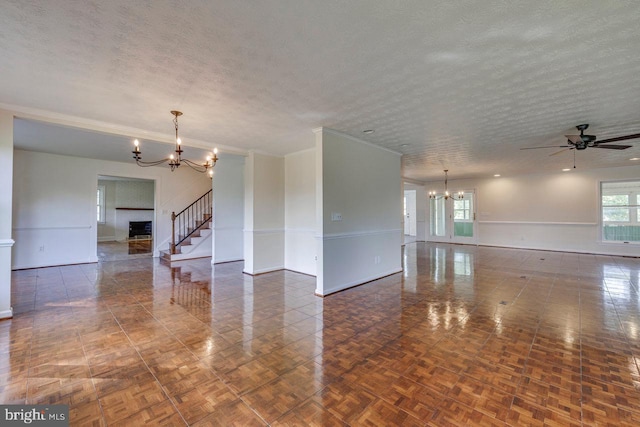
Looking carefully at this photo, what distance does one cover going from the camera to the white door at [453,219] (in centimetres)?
1073

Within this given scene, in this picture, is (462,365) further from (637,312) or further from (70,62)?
(70,62)

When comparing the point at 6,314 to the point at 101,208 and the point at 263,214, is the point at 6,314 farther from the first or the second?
the point at 101,208

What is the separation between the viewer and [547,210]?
913 cm

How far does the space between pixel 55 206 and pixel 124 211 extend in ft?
17.4

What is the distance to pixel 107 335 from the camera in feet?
9.48

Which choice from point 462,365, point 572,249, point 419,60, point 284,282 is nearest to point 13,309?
point 284,282

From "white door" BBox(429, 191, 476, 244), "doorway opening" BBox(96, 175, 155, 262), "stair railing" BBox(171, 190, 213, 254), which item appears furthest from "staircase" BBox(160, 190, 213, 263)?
"white door" BBox(429, 191, 476, 244)

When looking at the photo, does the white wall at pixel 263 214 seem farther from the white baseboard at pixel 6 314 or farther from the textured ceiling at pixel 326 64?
the white baseboard at pixel 6 314

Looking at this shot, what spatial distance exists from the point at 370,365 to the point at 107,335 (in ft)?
9.19

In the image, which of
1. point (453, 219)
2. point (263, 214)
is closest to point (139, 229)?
point (263, 214)

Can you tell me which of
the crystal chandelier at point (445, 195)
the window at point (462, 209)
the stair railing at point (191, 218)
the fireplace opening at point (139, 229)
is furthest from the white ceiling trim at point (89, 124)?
the window at point (462, 209)

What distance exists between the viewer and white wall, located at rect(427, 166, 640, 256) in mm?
8289

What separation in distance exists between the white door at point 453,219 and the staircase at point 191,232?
9052 millimetres

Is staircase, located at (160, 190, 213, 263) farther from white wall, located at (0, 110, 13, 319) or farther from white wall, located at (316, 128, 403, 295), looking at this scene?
white wall, located at (316, 128, 403, 295)
